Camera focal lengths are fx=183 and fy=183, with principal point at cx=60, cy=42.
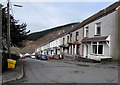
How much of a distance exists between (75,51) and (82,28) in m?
5.01

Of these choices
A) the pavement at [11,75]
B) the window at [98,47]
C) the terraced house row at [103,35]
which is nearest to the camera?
the pavement at [11,75]

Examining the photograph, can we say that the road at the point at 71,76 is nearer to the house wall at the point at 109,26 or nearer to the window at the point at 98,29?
the house wall at the point at 109,26

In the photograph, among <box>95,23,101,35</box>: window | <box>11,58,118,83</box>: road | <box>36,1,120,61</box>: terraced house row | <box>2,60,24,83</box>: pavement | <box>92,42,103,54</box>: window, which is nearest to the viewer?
<box>11,58,118,83</box>: road

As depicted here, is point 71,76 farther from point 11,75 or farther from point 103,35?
point 103,35

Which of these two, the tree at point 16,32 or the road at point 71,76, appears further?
the tree at point 16,32

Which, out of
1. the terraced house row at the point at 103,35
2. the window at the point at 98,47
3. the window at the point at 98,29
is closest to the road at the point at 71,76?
the terraced house row at the point at 103,35

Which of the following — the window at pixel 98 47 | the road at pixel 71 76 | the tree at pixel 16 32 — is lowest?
the road at pixel 71 76

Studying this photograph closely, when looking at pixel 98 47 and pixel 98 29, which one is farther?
pixel 98 29

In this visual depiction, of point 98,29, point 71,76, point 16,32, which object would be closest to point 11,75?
point 71,76

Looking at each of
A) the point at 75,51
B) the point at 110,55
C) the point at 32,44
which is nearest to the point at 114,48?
the point at 110,55

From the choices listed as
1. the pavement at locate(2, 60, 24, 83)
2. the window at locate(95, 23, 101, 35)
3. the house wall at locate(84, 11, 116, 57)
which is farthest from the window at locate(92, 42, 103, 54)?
the pavement at locate(2, 60, 24, 83)

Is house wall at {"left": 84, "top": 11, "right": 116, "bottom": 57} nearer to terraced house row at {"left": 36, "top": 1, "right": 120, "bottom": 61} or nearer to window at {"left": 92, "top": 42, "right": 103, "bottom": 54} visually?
terraced house row at {"left": 36, "top": 1, "right": 120, "bottom": 61}

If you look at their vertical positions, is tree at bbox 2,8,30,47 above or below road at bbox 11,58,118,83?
above

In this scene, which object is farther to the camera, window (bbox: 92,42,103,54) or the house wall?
window (bbox: 92,42,103,54)
